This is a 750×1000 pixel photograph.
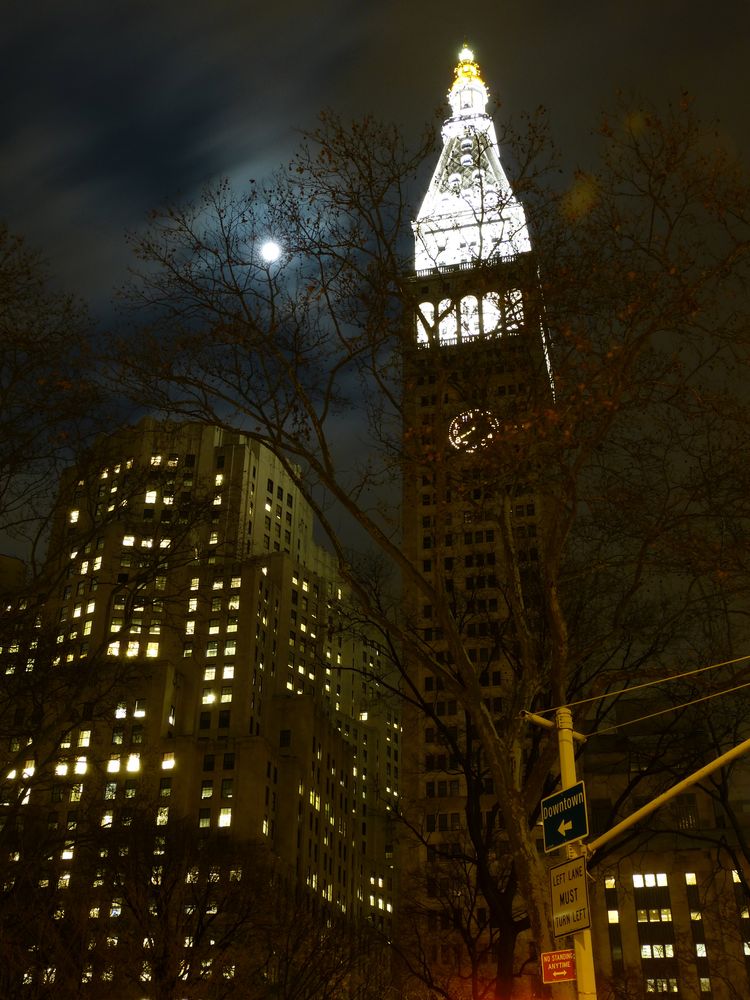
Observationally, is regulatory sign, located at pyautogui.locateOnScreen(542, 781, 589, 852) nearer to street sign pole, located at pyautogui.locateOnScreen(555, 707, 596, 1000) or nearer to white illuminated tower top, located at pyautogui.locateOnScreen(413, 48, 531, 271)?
street sign pole, located at pyautogui.locateOnScreen(555, 707, 596, 1000)

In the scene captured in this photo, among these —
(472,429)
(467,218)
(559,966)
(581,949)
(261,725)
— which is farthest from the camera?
(261,725)

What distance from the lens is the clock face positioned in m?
17.2

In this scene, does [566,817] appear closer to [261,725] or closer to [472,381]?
[472,381]

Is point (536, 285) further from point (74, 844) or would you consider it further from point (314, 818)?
point (314, 818)

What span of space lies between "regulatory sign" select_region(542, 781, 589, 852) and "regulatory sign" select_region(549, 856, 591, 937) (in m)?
0.30

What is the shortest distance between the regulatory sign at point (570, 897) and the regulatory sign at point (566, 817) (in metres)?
0.30

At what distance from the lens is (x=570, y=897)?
12.9 m

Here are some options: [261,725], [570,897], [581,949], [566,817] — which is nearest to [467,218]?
[566,817]

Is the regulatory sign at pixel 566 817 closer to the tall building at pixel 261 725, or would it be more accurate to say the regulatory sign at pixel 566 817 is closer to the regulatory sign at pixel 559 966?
the regulatory sign at pixel 559 966

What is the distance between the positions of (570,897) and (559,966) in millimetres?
856

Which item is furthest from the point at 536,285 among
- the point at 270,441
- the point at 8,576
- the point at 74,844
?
the point at 8,576

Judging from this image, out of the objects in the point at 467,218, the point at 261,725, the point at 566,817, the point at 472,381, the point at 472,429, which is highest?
the point at 261,725

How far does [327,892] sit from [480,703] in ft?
430

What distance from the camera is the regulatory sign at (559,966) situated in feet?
41.4
